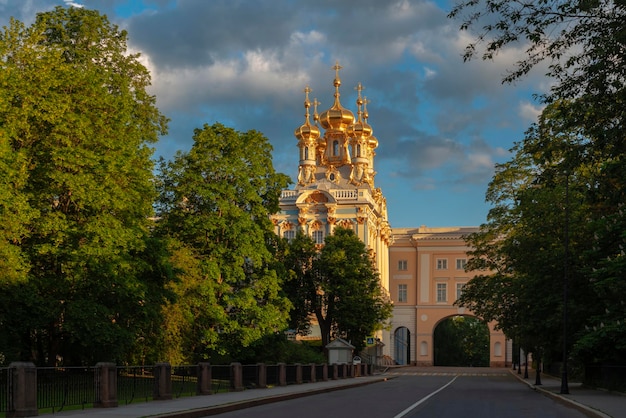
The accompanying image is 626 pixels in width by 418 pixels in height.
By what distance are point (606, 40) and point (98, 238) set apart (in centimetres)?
2235

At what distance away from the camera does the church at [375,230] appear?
10138 cm

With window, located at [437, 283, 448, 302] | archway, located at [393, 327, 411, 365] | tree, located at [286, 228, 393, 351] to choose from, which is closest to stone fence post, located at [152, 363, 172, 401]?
tree, located at [286, 228, 393, 351]

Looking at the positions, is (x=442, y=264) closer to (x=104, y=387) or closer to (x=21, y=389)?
(x=104, y=387)

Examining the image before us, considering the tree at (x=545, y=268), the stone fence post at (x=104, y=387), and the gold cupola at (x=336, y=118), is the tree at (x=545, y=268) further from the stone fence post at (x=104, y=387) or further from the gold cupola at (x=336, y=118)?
the gold cupola at (x=336, y=118)

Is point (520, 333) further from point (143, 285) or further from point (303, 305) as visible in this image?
point (303, 305)

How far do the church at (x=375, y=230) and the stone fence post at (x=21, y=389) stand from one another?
254ft

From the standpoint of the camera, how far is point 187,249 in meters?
45.4

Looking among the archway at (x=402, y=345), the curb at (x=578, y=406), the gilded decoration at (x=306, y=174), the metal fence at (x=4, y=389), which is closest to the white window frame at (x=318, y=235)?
the gilded decoration at (x=306, y=174)

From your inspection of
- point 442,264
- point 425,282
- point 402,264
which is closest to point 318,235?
point 402,264

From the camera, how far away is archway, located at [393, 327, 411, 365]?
120m

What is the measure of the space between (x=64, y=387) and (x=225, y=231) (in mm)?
25812

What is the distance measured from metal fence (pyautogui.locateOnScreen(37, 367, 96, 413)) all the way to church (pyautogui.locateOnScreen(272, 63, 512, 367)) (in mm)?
73975

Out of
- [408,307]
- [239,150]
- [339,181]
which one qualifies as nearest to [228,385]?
[239,150]

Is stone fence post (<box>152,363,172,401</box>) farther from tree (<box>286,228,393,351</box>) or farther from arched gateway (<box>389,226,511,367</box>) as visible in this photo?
arched gateway (<box>389,226,511,367</box>)
